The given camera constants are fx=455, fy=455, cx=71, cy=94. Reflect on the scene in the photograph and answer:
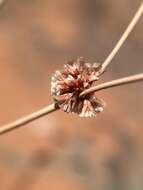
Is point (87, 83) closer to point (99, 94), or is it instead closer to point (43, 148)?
point (43, 148)

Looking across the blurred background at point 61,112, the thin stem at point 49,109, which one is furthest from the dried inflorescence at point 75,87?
the blurred background at point 61,112

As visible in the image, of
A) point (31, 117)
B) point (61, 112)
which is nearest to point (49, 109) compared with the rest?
→ point (31, 117)

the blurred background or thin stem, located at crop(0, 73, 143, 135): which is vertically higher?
the blurred background

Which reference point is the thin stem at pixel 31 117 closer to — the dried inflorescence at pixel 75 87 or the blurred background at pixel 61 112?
the dried inflorescence at pixel 75 87

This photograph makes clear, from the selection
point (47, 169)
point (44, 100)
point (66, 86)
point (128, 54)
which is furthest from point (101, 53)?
point (66, 86)

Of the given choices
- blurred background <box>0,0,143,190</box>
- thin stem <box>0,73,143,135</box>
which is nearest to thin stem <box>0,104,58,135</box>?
thin stem <box>0,73,143,135</box>

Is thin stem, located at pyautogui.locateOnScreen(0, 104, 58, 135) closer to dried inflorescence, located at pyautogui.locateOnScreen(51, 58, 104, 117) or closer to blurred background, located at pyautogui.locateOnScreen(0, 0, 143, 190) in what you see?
dried inflorescence, located at pyautogui.locateOnScreen(51, 58, 104, 117)
